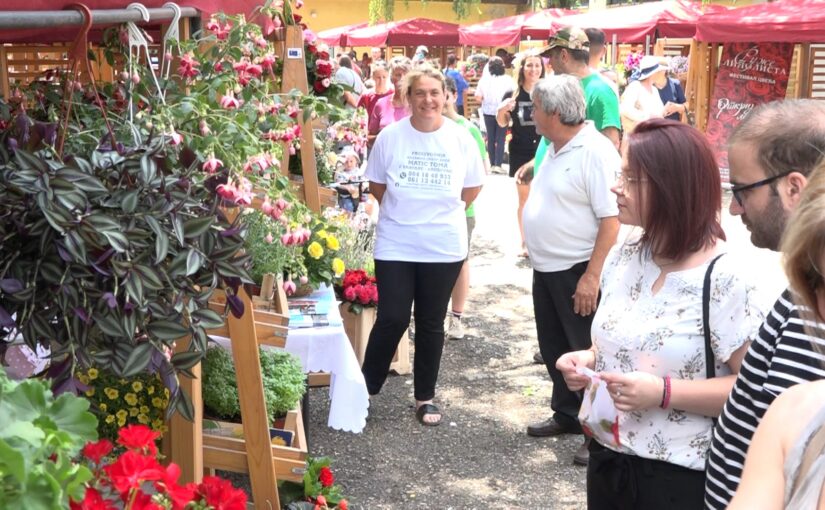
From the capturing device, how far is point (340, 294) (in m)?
5.67

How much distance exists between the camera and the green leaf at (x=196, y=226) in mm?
1828

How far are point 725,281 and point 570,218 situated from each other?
217cm

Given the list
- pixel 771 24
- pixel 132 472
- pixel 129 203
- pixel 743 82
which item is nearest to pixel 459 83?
pixel 743 82

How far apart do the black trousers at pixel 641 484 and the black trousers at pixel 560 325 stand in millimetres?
1897

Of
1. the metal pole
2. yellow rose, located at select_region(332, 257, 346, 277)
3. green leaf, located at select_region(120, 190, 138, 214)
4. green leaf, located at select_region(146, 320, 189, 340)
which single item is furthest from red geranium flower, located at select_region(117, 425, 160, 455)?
yellow rose, located at select_region(332, 257, 346, 277)

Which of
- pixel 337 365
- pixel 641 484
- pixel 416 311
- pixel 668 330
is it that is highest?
pixel 668 330

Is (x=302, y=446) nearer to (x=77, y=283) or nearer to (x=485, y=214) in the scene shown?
(x=77, y=283)

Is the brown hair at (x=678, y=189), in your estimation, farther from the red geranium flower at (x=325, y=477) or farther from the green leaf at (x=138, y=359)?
the red geranium flower at (x=325, y=477)

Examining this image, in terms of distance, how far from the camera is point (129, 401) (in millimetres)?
2836

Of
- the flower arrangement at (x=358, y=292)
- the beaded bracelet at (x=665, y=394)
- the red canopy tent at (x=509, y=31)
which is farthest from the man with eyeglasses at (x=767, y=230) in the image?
the red canopy tent at (x=509, y=31)

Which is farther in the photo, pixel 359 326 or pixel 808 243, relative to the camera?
pixel 359 326

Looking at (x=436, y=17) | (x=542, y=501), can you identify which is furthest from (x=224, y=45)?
(x=436, y=17)

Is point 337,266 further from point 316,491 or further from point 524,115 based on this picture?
point 524,115

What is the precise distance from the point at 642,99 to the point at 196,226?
32.2 ft
